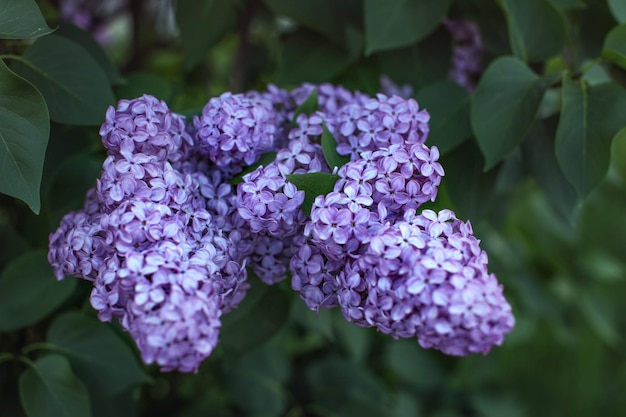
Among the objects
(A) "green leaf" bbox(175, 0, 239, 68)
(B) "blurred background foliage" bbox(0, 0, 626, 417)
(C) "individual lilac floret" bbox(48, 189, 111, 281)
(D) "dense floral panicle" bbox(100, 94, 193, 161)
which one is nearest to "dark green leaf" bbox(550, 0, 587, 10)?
(B) "blurred background foliage" bbox(0, 0, 626, 417)

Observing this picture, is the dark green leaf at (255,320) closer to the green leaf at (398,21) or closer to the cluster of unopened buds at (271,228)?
the cluster of unopened buds at (271,228)

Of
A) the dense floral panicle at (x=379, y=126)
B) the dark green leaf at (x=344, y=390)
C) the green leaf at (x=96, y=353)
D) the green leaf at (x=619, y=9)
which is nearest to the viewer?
the dense floral panicle at (x=379, y=126)

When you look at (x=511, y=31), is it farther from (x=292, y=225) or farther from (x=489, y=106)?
(x=292, y=225)

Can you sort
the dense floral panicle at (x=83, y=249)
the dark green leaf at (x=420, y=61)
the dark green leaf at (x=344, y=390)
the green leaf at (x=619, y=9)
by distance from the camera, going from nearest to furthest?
1. the dense floral panicle at (x=83, y=249)
2. the green leaf at (x=619, y=9)
3. the dark green leaf at (x=420, y=61)
4. the dark green leaf at (x=344, y=390)

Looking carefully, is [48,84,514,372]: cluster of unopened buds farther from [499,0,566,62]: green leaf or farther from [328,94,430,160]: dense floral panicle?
[499,0,566,62]: green leaf

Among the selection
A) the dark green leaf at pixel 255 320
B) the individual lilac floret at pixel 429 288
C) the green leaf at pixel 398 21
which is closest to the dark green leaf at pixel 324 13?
the green leaf at pixel 398 21

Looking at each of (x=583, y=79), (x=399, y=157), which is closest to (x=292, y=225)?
(x=399, y=157)
